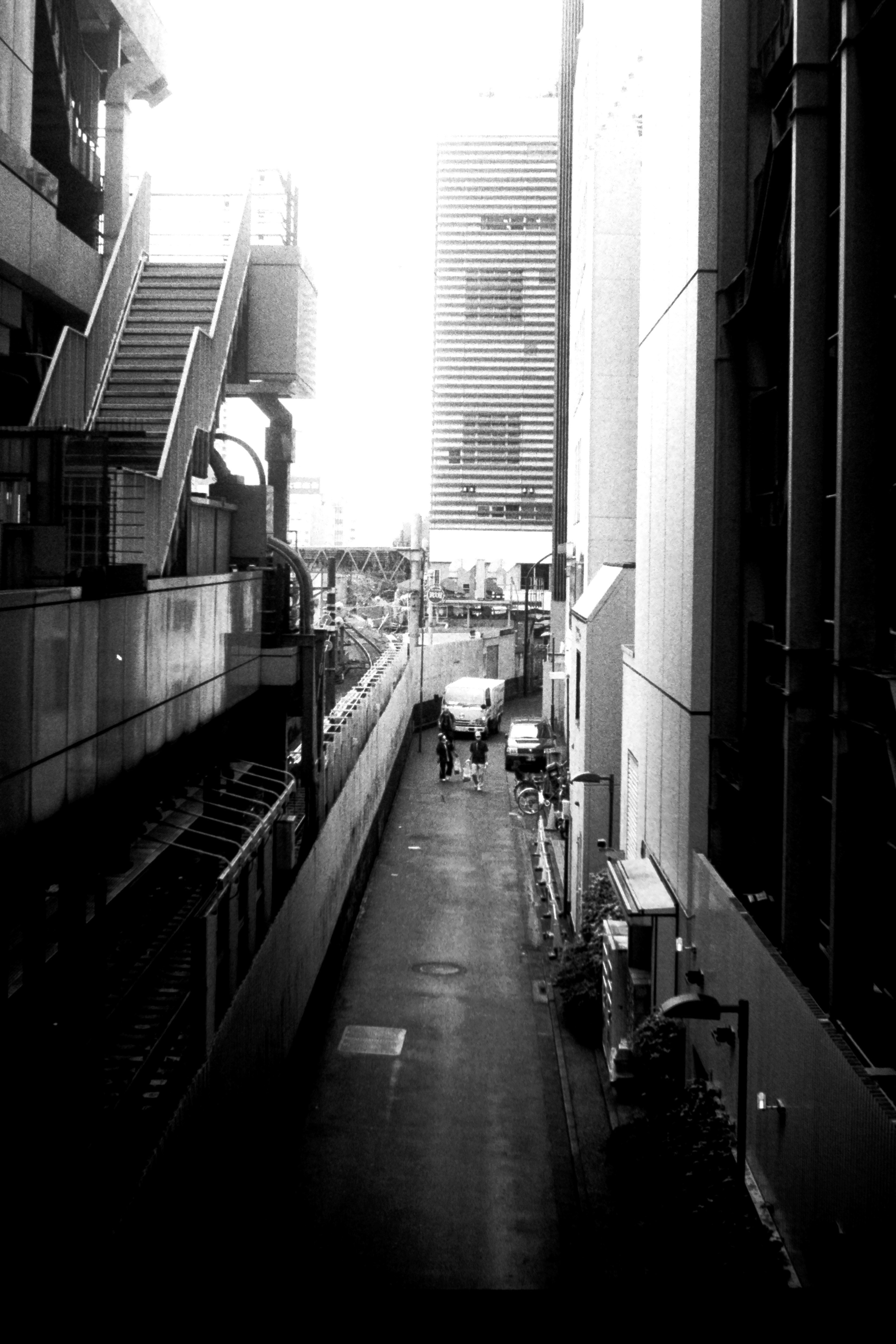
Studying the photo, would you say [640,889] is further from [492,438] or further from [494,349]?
[492,438]

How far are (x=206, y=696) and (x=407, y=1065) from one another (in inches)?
205

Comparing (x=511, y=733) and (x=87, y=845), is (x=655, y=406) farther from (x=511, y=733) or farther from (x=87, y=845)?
(x=511, y=733)

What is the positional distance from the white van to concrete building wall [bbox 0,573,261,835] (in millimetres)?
33116

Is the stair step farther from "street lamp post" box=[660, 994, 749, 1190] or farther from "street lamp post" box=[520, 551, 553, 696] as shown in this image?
"street lamp post" box=[520, 551, 553, 696]

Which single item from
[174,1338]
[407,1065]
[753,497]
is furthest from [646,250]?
[174,1338]

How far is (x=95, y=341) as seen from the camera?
15.7m

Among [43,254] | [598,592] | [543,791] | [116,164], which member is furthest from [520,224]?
[43,254]

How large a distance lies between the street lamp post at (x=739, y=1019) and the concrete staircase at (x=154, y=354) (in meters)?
7.45

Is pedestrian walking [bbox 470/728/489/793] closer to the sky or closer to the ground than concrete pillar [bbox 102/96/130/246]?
closer to the ground

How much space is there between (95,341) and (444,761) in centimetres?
2387

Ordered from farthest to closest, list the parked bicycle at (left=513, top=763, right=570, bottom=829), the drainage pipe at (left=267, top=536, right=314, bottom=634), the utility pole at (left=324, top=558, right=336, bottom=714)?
the utility pole at (left=324, top=558, right=336, bottom=714) < the parked bicycle at (left=513, top=763, right=570, bottom=829) < the drainage pipe at (left=267, top=536, right=314, bottom=634)

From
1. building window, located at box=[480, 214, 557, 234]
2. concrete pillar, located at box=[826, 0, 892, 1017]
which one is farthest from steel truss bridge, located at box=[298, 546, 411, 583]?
concrete pillar, located at box=[826, 0, 892, 1017]

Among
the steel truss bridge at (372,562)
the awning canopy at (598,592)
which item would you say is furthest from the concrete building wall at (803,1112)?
the steel truss bridge at (372,562)

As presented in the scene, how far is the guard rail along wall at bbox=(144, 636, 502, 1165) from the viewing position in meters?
9.80
